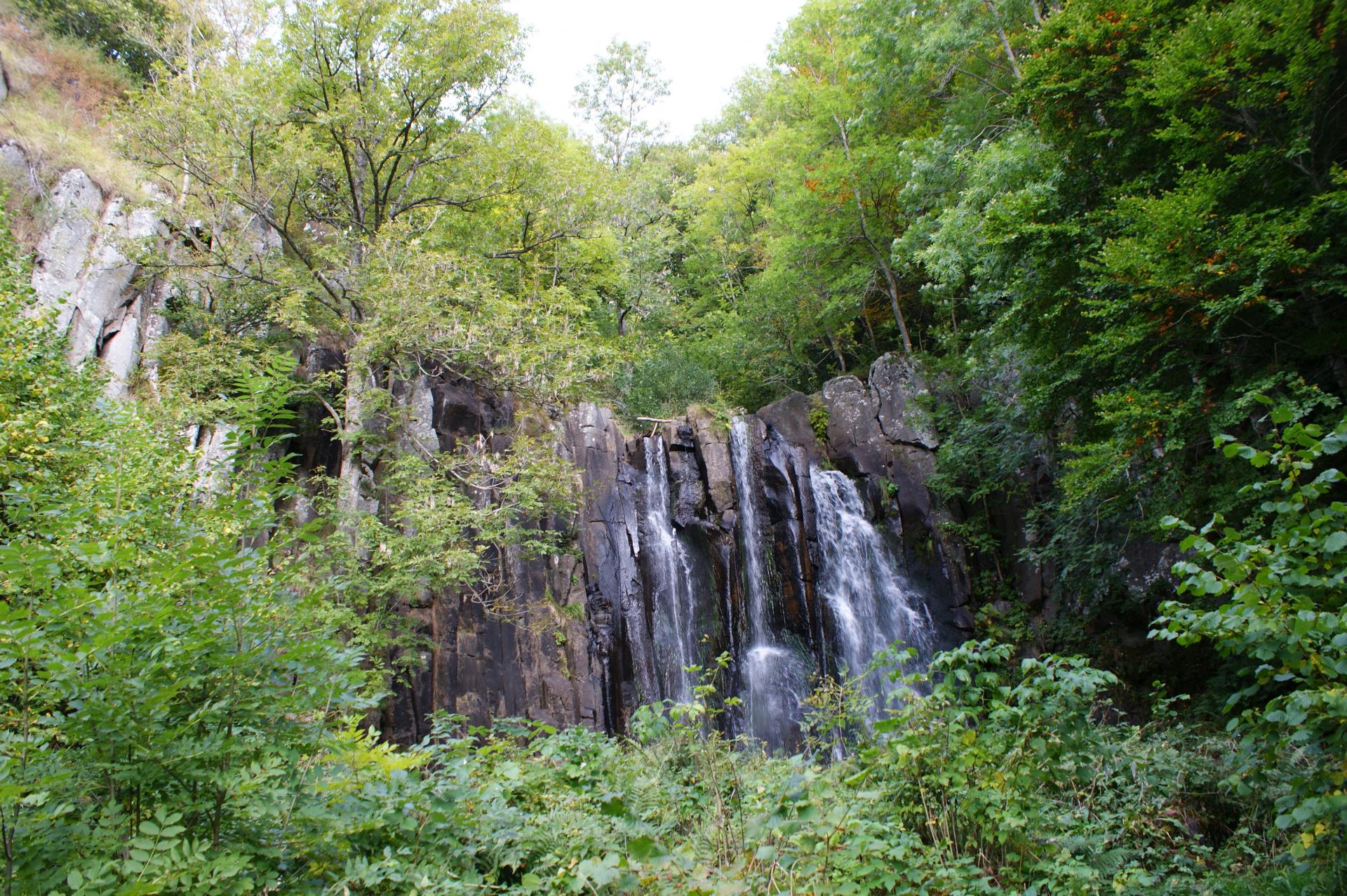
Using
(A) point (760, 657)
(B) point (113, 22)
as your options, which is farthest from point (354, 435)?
(B) point (113, 22)

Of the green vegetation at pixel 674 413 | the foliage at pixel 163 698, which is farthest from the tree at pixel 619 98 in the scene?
the foliage at pixel 163 698

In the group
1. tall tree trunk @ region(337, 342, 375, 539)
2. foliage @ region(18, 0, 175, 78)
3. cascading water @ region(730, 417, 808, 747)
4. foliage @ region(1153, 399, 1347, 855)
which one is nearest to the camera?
foliage @ region(1153, 399, 1347, 855)

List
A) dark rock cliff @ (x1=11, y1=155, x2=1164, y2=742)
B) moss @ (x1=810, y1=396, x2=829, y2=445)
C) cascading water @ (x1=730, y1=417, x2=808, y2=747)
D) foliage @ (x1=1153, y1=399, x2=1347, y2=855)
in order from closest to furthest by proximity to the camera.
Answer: foliage @ (x1=1153, y1=399, x2=1347, y2=855), dark rock cliff @ (x1=11, y1=155, x2=1164, y2=742), cascading water @ (x1=730, y1=417, x2=808, y2=747), moss @ (x1=810, y1=396, x2=829, y2=445)

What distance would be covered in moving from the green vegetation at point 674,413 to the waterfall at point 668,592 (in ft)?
4.46

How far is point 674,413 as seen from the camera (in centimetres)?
1502

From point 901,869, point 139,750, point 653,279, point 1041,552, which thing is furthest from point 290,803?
point 653,279

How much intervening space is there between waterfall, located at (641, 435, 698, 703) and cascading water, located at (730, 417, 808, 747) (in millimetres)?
1088

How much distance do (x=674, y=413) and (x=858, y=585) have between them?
5.46m

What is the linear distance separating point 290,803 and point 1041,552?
10863 millimetres

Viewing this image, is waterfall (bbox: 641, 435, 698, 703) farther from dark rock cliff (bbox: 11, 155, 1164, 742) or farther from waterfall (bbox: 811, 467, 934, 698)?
waterfall (bbox: 811, 467, 934, 698)

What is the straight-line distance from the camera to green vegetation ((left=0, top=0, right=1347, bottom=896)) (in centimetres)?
240

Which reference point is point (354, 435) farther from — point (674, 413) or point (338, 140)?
point (674, 413)

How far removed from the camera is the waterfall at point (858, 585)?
12219 mm

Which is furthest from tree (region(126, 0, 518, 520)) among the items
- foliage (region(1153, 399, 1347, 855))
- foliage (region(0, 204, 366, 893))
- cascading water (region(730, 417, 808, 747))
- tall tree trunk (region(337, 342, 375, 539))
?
foliage (region(1153, 399, 1347, 855))
